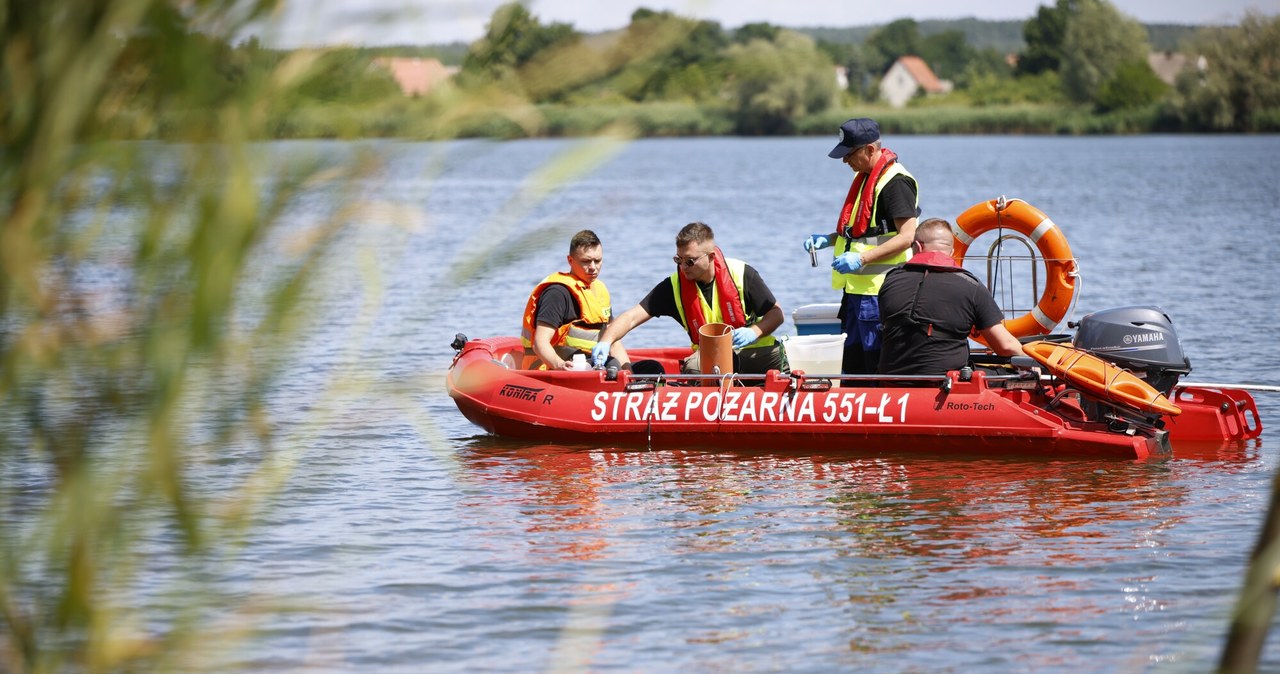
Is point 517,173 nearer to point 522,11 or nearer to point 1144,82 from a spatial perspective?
point 1144,82

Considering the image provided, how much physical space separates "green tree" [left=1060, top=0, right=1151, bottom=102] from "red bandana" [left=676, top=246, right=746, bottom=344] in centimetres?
7647

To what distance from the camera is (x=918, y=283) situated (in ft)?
28.0

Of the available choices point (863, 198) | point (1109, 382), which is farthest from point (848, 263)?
point (1109, 382)

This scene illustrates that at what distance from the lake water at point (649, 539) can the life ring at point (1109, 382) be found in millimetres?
381

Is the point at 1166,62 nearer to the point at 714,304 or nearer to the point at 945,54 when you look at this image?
the point at 945,54

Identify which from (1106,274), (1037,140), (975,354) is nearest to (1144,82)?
(1037,140)

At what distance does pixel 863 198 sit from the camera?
897cm

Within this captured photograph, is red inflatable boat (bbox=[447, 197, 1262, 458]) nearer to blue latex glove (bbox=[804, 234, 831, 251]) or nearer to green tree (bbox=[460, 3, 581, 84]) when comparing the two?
blue latex glove (bbox=[804, 234, 831, 251])

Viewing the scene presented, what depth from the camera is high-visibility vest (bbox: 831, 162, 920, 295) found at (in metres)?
8.89

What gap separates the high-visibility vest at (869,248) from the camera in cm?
889

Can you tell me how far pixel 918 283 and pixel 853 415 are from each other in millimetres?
823

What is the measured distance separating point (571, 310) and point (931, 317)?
90.8 inches

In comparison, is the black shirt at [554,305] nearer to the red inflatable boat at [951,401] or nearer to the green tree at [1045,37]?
the red inflatable boat at [951,401]

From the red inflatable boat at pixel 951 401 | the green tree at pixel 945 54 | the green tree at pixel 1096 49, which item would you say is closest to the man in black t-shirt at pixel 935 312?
the red inflatable boat at pixel 951 401
